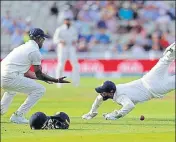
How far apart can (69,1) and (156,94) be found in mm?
19002

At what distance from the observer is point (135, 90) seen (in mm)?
11359

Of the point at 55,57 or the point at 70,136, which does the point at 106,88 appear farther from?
the point at 55,57

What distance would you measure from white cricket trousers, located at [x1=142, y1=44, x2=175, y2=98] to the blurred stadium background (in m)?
13.8

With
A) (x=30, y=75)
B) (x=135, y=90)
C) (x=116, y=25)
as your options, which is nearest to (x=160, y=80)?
(x=135, y=90)

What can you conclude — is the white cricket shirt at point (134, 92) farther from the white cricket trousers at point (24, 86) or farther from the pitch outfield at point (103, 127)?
the white cricket trousers at point (24, 86)

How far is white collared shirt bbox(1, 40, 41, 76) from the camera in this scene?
1053cm

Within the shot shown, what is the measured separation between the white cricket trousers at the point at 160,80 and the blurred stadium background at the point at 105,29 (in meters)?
13.8

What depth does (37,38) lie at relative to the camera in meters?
10.7

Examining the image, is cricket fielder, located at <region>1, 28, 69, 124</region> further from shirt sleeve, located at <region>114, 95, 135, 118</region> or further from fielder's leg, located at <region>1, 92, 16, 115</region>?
shirt sleeve, located at <region>114, 95, 135, 118</region>

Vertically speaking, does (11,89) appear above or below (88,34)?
below

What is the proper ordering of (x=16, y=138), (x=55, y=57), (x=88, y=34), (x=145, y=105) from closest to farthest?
1. (x=16, y=138)
2. (x=145, y=105)
3. (x=55, y=57)
4. (x=88, y=34)

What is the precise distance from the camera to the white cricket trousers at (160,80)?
11656 mm

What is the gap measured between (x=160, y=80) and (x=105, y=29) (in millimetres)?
16965

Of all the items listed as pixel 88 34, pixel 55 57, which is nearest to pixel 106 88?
pixel 55 57
